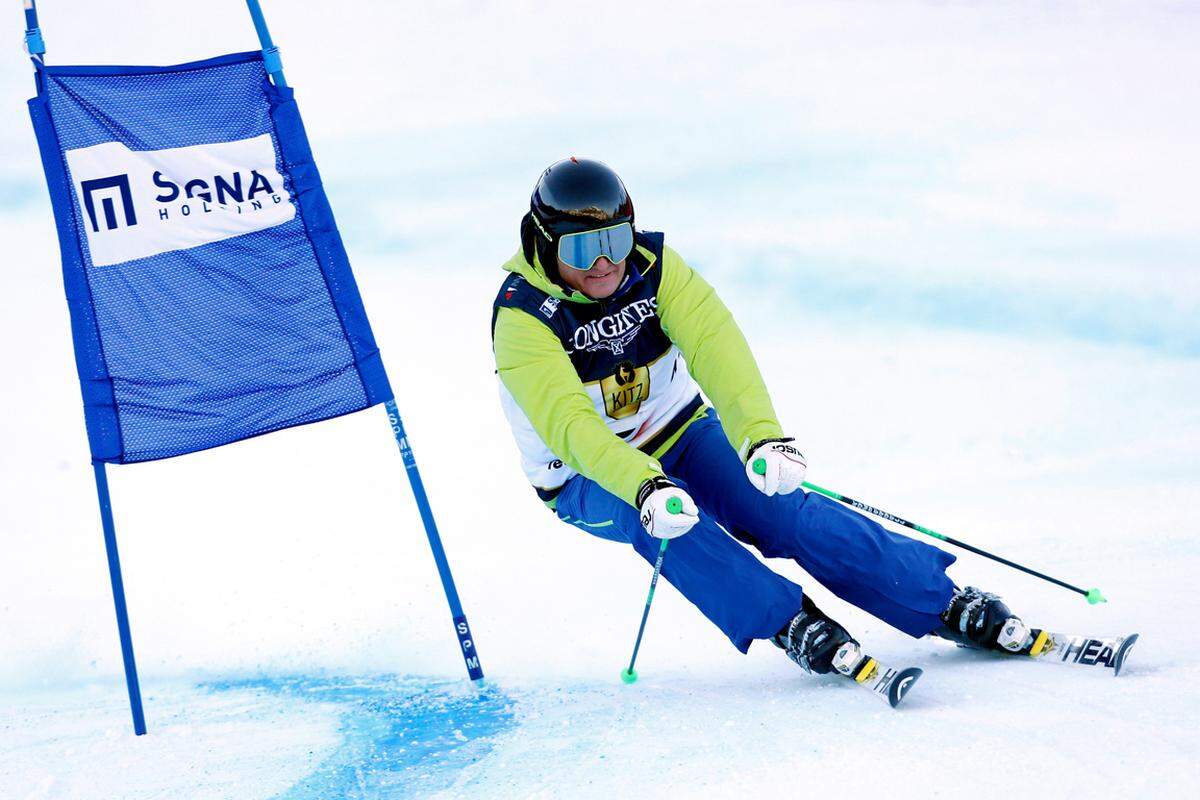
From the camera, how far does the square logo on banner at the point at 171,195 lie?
11.2ft

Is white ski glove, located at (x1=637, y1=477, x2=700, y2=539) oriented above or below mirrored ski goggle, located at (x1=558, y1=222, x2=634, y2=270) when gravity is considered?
below

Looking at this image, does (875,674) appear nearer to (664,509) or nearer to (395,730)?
(664,509)

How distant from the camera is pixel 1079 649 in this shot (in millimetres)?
3020

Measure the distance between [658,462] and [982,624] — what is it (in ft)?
3.13

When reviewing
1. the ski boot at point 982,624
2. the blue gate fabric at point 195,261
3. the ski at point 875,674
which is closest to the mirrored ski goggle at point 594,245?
the blue gate fabric at point 195,261

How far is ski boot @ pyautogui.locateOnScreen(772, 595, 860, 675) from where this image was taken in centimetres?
297

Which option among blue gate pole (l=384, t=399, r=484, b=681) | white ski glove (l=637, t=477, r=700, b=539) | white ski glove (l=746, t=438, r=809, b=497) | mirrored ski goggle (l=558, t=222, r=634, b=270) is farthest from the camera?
blue gate pole (l=384, t=399, r=484, b=681)

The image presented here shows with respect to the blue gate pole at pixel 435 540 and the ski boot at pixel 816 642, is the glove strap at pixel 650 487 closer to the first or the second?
the ski boot at pixel 816 642

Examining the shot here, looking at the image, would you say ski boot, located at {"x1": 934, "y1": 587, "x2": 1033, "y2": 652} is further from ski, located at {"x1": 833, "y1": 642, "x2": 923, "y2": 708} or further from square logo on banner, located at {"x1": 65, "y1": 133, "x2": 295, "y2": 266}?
square logo on banner, located at {"x1": 65, "y1": 133, "x2": 295, "y2": 266}

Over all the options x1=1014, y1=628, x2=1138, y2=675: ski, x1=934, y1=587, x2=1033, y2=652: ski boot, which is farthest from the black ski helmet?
x1=1014, y1=628, x2=1138, y2=675: ski

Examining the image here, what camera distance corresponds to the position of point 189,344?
3.51 meters

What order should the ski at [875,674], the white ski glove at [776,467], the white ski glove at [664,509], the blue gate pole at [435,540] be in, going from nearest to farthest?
the ski at [875,674], the white ski glove at [664,509], the white ski glove at [776,467], the blue gate pole at [435,540]

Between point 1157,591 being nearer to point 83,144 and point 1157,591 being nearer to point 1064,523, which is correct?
point 1064,523

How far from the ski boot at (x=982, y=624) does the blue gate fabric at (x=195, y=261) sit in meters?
1.76
